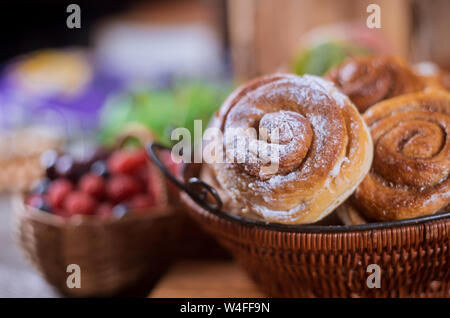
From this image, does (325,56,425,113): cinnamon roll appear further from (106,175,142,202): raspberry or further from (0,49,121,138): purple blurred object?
(0,49,121,138): purple blurred object

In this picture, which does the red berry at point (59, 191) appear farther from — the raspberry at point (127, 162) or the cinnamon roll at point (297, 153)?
the cinnamon roll at point (297, 153)

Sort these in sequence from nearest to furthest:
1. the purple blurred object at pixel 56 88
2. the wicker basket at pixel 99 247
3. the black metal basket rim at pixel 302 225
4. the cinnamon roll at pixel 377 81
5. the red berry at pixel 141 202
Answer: the black metal basket rim at pixel 302 225 → the cinnamon roll at pixel 377 81 → the wicker basket at pixel 99 247 → the red berry at pixel 141 202 → the purple blurred object at pixel 56 88

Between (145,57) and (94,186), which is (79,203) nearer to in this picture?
(94,186)

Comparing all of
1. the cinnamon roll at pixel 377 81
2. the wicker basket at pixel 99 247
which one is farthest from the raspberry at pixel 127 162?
the cinnamon roll at pixel 377 81

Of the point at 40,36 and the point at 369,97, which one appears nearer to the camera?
the point at 369,97

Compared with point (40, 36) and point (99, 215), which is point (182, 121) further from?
point (40, 36)

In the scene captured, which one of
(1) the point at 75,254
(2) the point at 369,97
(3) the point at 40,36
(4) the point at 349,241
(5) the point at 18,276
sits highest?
(3) the point at 40,36

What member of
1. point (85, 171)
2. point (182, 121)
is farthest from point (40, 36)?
point (85, 171)

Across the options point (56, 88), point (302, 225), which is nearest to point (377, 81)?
point (302, 225)
